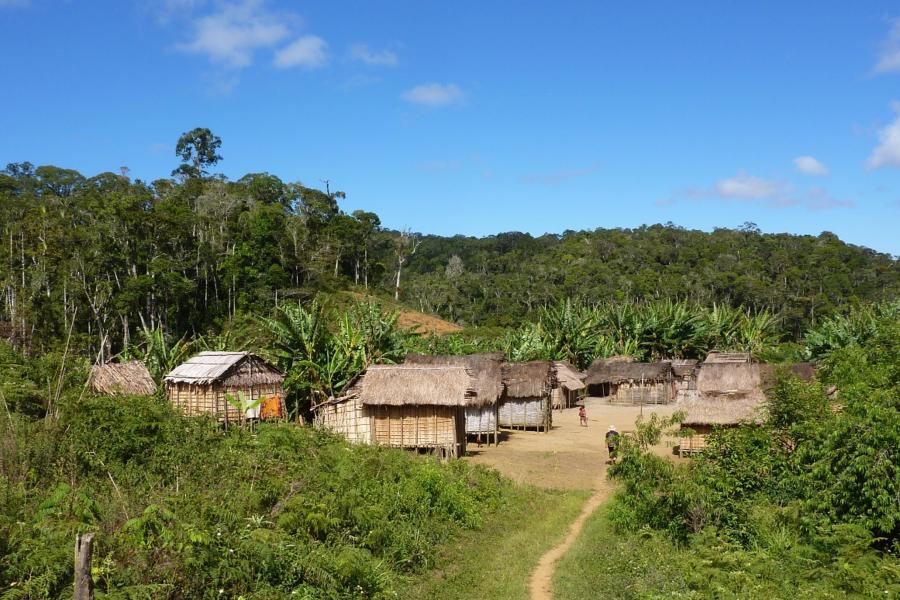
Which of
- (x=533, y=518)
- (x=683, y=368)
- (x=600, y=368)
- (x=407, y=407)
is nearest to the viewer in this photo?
(x=533, y=518)

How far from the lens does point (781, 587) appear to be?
8930mm

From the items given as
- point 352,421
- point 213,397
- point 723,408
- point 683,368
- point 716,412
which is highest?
point 683,368

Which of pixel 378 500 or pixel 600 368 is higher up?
pixel 600 368

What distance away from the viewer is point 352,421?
19.8m

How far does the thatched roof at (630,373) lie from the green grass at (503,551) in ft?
69.6

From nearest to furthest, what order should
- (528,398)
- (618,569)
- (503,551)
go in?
1. (618,569)
2. (503,551)
3. (528,398)

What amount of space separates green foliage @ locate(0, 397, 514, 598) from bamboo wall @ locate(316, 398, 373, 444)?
248 cm

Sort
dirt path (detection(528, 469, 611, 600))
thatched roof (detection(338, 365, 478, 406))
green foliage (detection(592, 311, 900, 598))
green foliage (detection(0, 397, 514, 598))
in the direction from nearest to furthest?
1. green foliage (detection(0, 397, 514, 598))
2. green foliage (detection(592, 311, 900, 598))
3. dirt path (detection(528, 469, 611, 600))
4. thatched roof (detection(338, 365, 478, 406))

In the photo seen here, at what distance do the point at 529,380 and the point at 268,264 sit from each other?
26.3 m

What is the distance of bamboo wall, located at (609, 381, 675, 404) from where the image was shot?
36.6 meters

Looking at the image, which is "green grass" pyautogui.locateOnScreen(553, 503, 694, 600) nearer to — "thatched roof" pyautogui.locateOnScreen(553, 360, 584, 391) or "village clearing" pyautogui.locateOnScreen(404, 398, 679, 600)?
"village clearing" pyautogui.locateOnScreen(404, 398, 679, 600)

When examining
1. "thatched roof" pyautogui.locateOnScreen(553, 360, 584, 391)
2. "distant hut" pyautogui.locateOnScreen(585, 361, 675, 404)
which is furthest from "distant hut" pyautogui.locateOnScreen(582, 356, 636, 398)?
"thatched roof" pyautogui.locateOnScreen(553, 360, 584, 391)

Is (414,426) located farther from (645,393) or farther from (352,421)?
(645,393)

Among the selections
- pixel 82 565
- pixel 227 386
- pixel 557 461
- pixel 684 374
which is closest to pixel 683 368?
pixel 684 374
